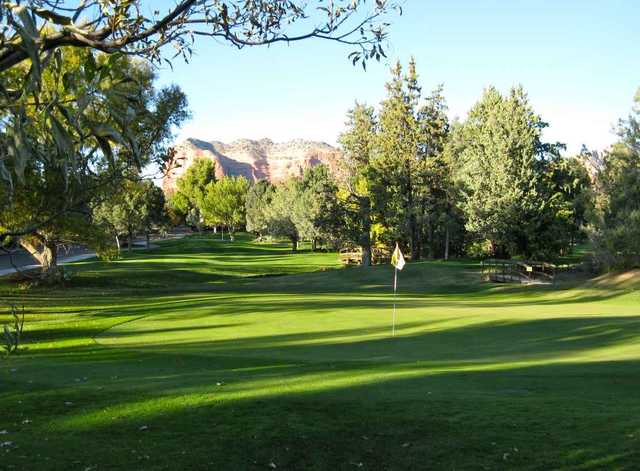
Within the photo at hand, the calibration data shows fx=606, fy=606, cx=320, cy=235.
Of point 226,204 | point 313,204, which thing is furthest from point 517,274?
point 226,204

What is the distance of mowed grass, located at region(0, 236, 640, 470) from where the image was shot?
655cm

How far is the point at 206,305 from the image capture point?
26.1 m

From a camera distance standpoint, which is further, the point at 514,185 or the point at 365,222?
the point at 365,222

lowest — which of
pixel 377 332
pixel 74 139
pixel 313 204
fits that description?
pixel 377 332

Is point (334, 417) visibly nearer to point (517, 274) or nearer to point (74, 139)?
point (74, 139)

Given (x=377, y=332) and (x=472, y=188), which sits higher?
(x=472, y=188)

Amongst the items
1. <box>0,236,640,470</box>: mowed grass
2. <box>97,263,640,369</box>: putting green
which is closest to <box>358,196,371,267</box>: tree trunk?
<box>97,263,640,369</box>: putting green

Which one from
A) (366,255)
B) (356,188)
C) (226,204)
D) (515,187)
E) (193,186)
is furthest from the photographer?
(193,186)

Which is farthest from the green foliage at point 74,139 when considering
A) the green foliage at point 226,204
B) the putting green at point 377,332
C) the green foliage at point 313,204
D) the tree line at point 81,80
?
the green foliage at point 226,204

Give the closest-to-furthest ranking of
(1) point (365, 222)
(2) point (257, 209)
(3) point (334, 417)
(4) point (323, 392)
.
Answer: (3) point (334, 417) → (4) point (323, 392) → (1) point (365, 222) → (2) point (257, 209)

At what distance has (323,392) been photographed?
9.03 meters

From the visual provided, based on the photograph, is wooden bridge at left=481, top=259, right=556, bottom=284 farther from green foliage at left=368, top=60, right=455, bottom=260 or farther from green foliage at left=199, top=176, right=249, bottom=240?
green foliage at left=199, top=176, right=249, bottom=240

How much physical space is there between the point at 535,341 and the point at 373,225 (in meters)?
47.9

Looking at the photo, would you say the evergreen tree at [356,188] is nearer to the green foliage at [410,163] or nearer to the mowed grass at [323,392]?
the green foliage at [410,163]
